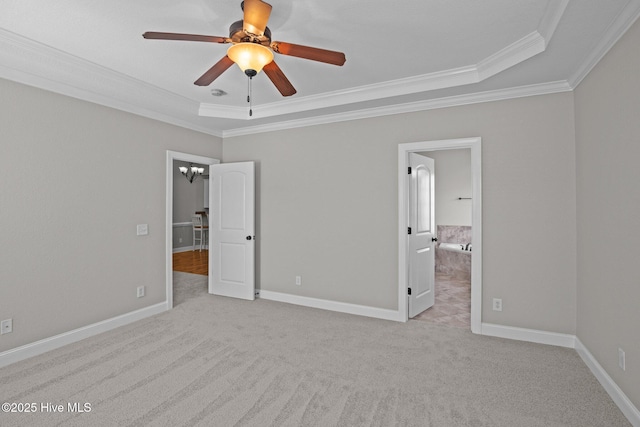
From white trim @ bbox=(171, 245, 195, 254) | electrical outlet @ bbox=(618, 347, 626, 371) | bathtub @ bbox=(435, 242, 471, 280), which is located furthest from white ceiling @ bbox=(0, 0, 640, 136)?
white trim @ bbox=(171, 245, 195, 254)

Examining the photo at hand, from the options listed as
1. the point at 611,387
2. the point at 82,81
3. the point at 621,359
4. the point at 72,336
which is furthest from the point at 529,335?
the point at 82,81

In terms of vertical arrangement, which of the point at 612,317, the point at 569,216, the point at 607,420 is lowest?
the point at 607,420

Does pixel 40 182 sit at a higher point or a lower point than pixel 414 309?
higher

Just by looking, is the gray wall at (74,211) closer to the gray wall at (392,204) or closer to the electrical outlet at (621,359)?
the gray wall at (392,204)

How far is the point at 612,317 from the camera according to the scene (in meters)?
2.29

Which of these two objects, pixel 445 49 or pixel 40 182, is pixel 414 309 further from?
pixel 40 182

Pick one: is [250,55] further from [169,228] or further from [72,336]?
[72,336]

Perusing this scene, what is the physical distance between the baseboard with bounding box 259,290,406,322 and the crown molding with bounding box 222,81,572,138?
234cm

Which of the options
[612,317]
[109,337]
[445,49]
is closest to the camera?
[612,317]

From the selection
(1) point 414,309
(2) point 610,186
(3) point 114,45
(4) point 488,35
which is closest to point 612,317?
(2) point 610,186

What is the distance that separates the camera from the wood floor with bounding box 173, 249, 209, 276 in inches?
267

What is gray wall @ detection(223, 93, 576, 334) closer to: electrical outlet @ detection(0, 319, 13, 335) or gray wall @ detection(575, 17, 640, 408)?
gray wall @ detection(575, 17, 640, 408)

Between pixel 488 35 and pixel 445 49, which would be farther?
pixel 445 49

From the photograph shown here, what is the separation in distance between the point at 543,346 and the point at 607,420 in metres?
1.12
